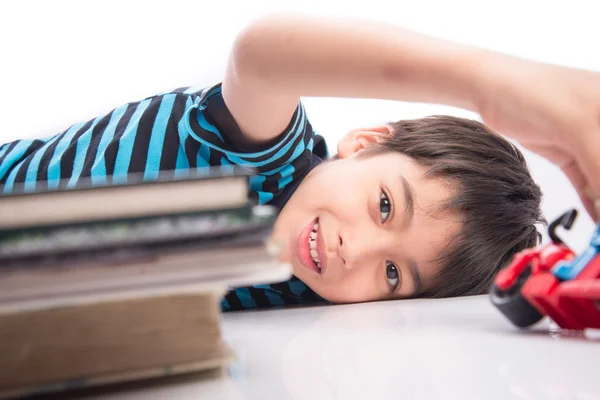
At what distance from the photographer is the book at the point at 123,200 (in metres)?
0.29

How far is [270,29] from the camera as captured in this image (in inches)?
24.3

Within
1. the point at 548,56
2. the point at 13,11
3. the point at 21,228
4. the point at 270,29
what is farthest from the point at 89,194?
the point at 548,56

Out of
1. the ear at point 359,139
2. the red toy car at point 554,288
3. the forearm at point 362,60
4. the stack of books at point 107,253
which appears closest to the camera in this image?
the stack of books at point 107,253

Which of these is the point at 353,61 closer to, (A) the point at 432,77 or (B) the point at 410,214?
(A) the point at 432,77

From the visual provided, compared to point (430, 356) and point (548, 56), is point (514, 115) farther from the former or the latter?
point (548, 56)

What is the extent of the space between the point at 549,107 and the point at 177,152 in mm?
559

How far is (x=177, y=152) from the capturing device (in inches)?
35.3

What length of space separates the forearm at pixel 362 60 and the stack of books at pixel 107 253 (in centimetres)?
30

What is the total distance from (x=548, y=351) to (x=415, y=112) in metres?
0.85

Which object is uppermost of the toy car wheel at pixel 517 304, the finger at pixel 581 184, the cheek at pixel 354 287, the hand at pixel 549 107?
the hand at pixel 549 107

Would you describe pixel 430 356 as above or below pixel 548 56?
below

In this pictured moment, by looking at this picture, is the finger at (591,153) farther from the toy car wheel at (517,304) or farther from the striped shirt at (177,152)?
the striped shirt at (177,152)

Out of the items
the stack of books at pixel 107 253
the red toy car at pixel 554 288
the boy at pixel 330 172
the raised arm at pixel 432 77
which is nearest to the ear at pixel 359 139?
the boy at pixel 330 172

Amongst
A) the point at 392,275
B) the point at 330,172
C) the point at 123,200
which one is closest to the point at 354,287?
the point at 392,275
